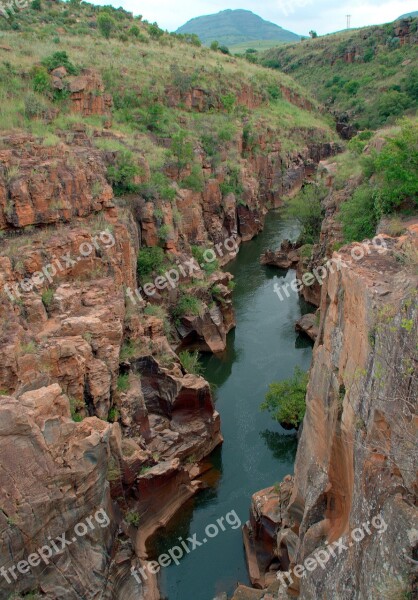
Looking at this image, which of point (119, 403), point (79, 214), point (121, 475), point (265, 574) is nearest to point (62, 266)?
point (79, 214)

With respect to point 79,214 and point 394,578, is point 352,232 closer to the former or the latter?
point 79,214

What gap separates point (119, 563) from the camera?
1412 centimetres

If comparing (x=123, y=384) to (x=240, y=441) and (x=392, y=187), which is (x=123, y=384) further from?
(x=392, y=187)

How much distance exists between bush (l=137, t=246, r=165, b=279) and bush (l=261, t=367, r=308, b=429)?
8.70 meters

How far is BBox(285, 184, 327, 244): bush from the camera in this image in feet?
115

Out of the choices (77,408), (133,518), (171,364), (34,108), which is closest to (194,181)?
(34,108)

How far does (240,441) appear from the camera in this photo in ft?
66.9

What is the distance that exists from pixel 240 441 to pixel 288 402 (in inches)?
92.0

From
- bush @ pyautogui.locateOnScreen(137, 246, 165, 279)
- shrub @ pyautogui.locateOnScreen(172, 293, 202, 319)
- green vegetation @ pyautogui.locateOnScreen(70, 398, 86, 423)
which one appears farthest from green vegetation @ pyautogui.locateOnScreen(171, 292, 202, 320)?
green vegetation @ pyautogui.locateOnScreen(70, 398, 86, 423)

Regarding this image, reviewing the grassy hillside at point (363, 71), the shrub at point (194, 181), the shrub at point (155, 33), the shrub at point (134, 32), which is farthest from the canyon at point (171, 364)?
the grassy hillside at point (363, 71)

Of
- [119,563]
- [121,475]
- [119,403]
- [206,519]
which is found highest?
[119,403]

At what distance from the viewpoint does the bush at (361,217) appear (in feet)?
73.4

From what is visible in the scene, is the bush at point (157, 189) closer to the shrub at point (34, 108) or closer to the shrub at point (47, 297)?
the shrub at point (34, 108)

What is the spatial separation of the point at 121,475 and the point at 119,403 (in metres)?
2.39
